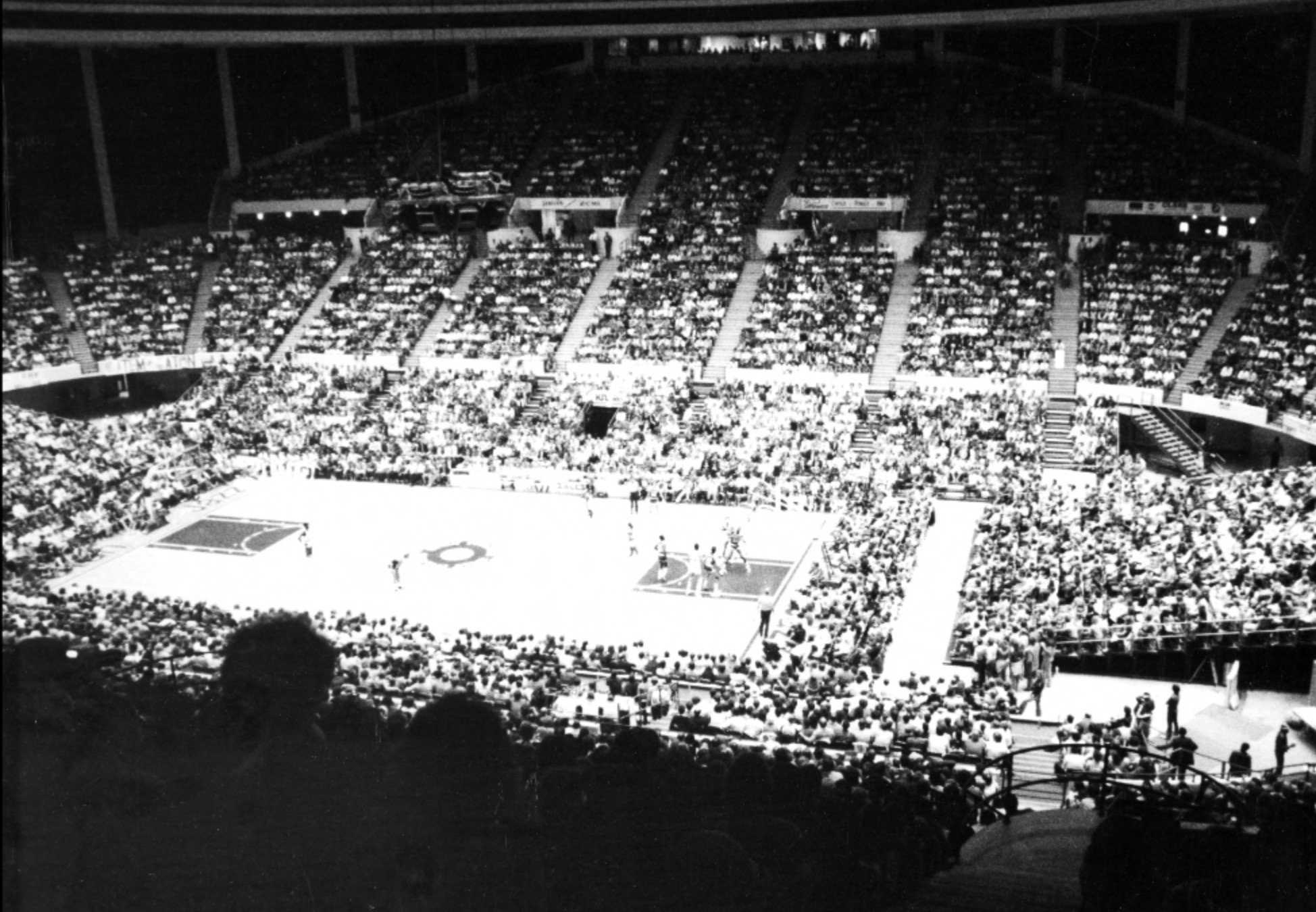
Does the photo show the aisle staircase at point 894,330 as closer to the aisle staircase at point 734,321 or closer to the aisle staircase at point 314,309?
the aisle staircase at point 734,321

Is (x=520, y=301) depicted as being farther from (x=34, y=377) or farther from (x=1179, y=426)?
(x=34, y=377)

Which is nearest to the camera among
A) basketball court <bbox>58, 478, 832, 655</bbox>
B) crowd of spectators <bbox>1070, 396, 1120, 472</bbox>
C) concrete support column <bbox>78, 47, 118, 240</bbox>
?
concrete support column <bbox>78, 47, 118, 240</bbox>

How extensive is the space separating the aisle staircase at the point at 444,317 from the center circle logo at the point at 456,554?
1364 centimetres

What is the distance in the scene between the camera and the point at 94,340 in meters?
15.0

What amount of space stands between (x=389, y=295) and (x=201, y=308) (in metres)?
8.71

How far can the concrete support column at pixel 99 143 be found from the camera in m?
6.08

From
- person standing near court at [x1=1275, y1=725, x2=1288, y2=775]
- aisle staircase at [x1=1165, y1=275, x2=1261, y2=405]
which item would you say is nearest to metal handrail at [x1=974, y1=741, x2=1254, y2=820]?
person standing near court at [x1=1275, y1=725, x2=1288, y2=775]

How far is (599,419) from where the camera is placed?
123 feet

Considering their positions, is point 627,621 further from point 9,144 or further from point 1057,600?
point 9,144

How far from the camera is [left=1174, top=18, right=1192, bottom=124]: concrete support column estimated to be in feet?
145

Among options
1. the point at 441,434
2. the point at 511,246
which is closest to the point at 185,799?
the point at 441,434

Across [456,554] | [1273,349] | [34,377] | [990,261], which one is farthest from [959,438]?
[34,377]

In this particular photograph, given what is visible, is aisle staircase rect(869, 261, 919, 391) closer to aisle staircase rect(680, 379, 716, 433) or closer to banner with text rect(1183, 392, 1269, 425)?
aisle staircase rect(680, 379, 716, 433)

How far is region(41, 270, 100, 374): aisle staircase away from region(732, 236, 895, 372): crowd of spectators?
27680mm
